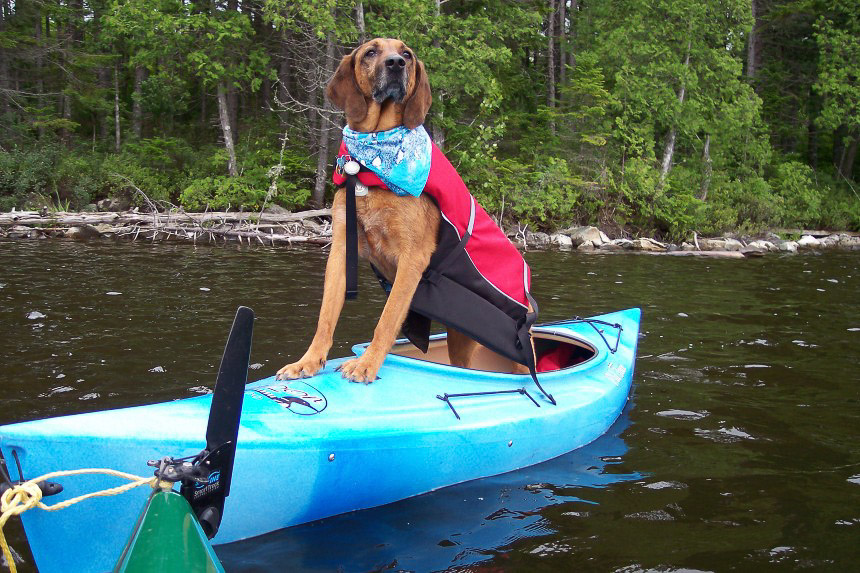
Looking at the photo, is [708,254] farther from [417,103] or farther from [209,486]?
[209,486]

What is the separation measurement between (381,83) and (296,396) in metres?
1.73

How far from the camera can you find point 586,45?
23.7m

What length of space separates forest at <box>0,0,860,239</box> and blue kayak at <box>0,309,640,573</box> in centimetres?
1246

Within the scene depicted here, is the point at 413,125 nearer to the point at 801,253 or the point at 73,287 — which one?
the point at 73,287

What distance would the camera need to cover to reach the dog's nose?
380cm

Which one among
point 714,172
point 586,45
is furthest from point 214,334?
point 586,45

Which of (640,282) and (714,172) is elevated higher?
(714,172)

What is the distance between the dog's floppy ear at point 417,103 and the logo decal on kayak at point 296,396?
150 cm

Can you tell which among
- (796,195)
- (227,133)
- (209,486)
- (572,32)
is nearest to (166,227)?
(227,133)

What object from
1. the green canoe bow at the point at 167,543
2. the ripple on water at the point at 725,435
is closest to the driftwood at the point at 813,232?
the ripple on water at the point at 725,435

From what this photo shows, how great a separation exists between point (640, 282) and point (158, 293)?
23.4 feet

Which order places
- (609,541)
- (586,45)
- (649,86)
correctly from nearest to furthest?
(609,541) < (649,86) < (586,45)

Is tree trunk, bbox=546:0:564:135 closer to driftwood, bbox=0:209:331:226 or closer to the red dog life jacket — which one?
driftwood, bbox=0:209:331:226

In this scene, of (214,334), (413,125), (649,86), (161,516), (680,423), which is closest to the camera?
(161,516)
